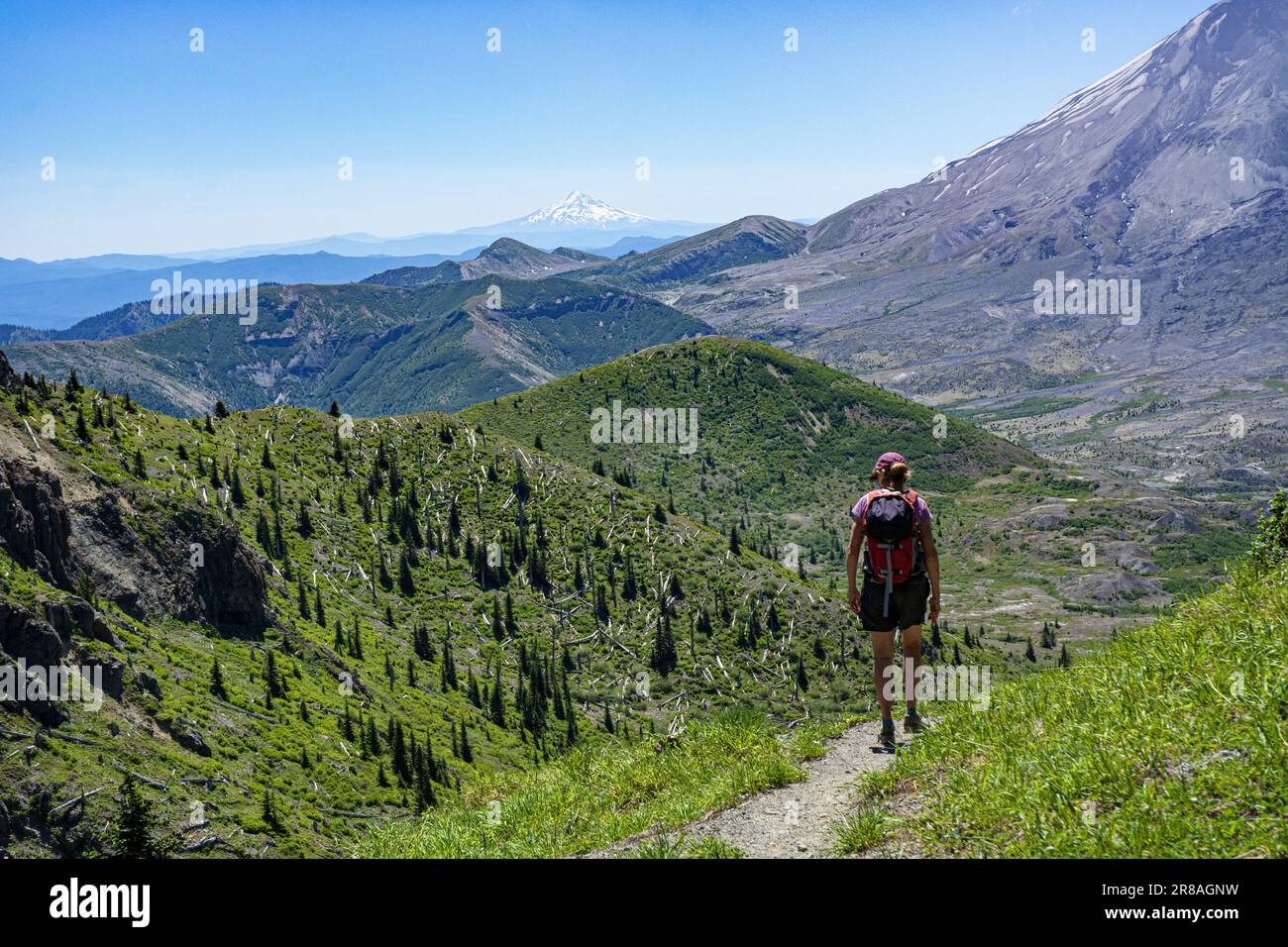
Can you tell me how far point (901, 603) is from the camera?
13203 millimetres

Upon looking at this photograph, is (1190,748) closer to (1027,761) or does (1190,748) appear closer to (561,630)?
(1027,761)

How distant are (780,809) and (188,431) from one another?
123844 millimetres

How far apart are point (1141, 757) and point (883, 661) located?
16.8ft

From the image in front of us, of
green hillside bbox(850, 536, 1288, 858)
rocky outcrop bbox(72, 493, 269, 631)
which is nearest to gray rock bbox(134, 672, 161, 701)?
rocky outcrop bbox(72, 493, 269, 631)

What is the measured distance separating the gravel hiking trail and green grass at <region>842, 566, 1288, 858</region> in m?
0.61

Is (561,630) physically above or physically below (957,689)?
below

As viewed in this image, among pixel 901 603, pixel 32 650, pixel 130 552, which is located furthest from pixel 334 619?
pixel 901 603

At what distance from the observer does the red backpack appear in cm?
1302

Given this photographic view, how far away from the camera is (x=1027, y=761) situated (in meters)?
9.32

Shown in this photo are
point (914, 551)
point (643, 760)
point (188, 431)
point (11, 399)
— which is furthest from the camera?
point (188, 431)

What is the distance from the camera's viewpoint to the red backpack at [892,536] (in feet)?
42.7
